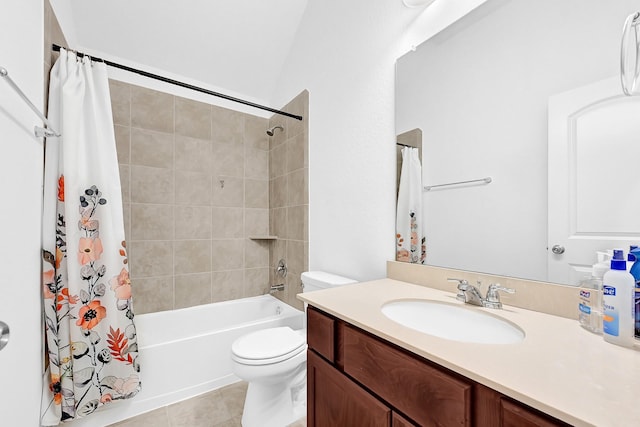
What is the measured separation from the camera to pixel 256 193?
104 inches

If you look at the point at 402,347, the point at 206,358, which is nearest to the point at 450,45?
the point at 402,347

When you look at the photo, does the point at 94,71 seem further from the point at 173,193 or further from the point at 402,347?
the point at 402,347

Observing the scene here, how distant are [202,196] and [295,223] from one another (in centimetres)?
88

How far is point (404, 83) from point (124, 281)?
76.3 inches

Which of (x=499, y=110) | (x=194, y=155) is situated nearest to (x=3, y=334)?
(x=499, y=110)

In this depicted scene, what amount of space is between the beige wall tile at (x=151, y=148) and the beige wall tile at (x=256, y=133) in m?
0.67

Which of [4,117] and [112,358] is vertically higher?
[4,117]

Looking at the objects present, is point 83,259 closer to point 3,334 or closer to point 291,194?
point 3,334

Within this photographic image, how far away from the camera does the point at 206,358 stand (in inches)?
71.4

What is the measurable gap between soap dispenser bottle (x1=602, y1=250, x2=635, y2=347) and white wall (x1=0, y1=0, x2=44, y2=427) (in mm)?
1754

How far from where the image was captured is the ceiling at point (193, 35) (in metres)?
1.85

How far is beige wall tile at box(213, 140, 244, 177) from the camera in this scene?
7.94 ft

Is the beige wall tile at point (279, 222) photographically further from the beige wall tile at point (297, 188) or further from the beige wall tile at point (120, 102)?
the beige wall tile at point (120, 102)

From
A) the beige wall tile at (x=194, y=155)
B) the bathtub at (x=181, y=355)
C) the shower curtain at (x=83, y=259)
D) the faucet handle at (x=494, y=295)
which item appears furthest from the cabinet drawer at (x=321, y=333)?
the beige wall tile at (x=194, y=155)
